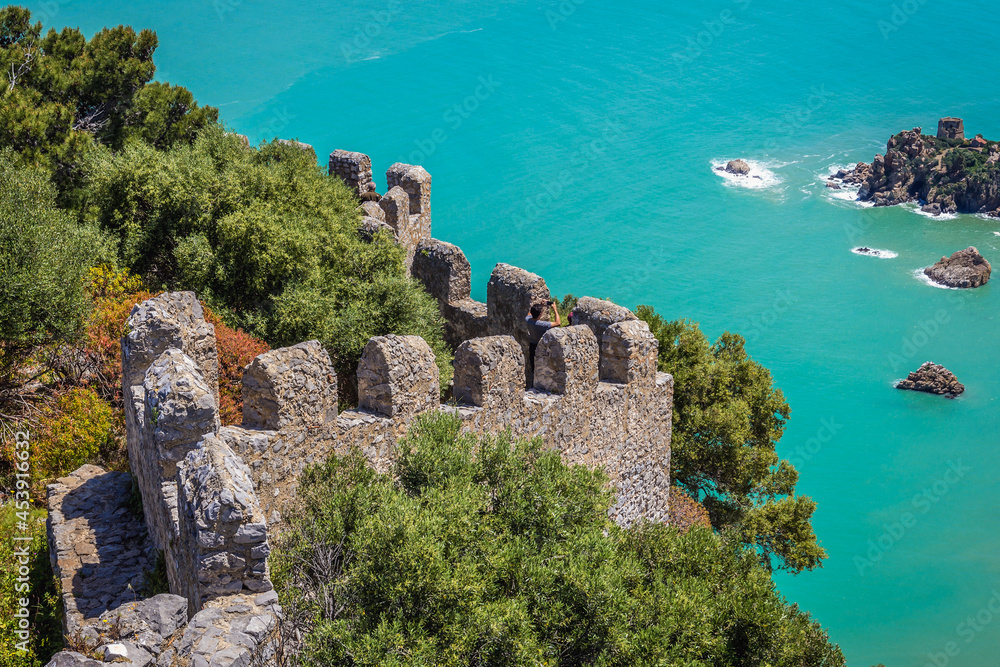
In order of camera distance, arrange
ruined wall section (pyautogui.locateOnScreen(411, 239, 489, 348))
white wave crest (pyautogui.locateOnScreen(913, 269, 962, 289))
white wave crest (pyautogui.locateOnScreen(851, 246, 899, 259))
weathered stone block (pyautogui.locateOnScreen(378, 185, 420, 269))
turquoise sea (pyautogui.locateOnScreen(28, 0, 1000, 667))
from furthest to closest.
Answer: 1. white wave crest (pyautogui.locateOnScreen(851, 246, 899, 259))
2. white wave crest (pyautogui.locateOnScreen(913, 269, 962, 289))
3. turquoise sea (pyautogui.locateOnScreen(28, 0, 1000, 667))
4. weathered stone block (pyautogui.locateOnScreen(378, 185, 420, 269))
5. ruined wall section (pyautogui.locateOnScreen(411, 239, 489, 348))

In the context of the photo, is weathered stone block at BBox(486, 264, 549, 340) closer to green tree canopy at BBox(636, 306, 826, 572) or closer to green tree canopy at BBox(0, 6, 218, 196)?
green tree canopy at BBox(636, 306, 826, 572)

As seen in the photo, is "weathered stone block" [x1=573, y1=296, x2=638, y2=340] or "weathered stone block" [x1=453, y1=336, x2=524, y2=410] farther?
"weathered stone block" [x1=573, y1=296, x2=638, y2=340]

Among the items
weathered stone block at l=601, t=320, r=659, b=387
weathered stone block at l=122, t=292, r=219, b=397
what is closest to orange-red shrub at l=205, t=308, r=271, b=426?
weathered stone block at l=122, t=292, r=219, b=397

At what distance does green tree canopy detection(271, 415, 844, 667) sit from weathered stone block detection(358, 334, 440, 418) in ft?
1.42

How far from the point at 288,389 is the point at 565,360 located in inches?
196

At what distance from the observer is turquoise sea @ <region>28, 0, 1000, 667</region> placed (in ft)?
107

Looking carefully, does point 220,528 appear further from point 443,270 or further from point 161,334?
point 443,270

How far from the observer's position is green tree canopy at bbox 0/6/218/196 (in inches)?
908

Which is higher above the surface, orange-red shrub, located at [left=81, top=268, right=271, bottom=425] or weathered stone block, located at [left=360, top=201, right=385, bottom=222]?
weathered stone block, located at [left=360, top=201, right=385, bottom=222]

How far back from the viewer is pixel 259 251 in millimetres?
19734

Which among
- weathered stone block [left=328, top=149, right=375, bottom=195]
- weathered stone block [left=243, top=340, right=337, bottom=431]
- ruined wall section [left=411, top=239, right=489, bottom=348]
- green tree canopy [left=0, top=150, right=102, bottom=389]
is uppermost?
weathered stone block [left=328, top=149, right=375, bottom=195]

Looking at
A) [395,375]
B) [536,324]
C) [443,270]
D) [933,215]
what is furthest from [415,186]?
[933,215]

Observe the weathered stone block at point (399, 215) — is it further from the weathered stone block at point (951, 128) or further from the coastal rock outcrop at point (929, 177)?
the weathered stone block at point (951, 128)

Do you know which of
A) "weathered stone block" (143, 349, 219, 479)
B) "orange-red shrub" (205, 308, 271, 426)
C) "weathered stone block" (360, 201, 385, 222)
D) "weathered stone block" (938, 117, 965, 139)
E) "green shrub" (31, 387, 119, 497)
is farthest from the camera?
"weathered stone block" (938, 117, 965, 139)
